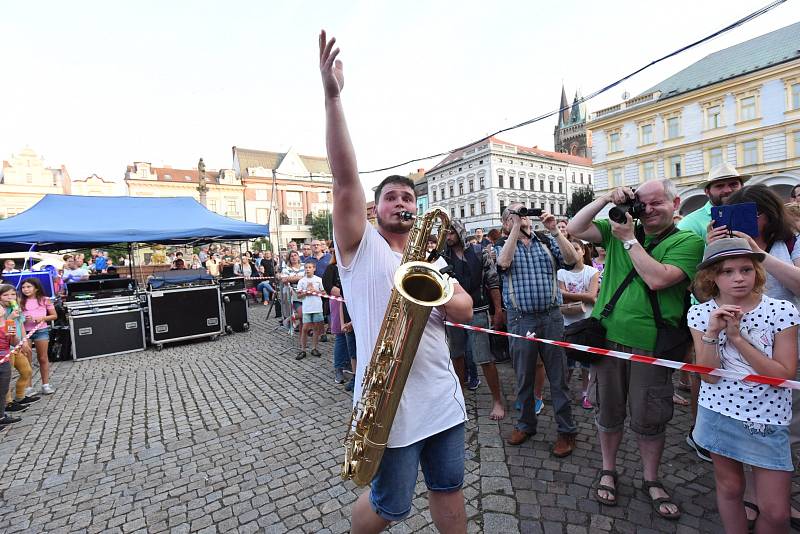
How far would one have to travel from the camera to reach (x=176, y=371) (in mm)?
6414

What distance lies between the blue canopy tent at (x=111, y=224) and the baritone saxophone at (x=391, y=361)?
8.92 m

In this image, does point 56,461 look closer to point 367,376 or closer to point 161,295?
point 367,376

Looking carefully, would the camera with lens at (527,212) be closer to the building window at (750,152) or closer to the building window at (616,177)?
the building window at (750,152)

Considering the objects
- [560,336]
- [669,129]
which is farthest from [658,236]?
[669,129]

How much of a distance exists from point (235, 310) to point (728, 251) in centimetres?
961

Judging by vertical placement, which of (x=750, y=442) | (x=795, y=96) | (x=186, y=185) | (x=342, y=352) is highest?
(x=186, y=185)

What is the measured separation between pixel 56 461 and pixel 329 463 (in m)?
2.67

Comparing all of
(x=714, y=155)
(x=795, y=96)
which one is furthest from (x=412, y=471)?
(x=714, y=155)

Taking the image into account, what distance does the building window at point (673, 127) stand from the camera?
32594 millimetres

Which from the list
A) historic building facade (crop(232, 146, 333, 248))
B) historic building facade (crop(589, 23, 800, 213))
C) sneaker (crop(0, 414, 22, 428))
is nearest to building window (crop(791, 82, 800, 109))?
historic building facade (crop(589, 23, 800, 213))

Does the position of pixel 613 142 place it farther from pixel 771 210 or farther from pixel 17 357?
pixel 17 357

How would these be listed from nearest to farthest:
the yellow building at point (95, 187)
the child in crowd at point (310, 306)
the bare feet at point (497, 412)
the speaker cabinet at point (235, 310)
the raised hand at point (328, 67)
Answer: the raised hand at point (328, 67) → the bare feet at point (497, 412) → the child in crowd at point (310, 306) → the speaker cabinet at point (235, 310) → the yellow building at point (95, 187)

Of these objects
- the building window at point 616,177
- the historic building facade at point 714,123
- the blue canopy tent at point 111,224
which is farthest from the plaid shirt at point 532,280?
the building window at point 616,177

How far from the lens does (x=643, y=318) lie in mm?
2443
